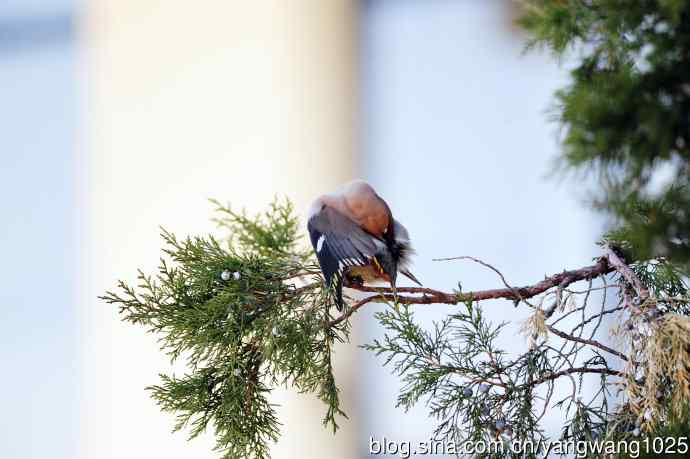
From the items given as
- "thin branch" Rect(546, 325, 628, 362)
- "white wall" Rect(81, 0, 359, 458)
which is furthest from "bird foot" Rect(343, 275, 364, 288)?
"white wall" Rect(81, 0, 359, 458)

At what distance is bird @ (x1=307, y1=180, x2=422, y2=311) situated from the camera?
86cm

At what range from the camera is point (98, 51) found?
300cm

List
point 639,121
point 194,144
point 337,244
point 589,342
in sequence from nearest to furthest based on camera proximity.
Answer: point 639,121, point 589,342, point 337,244, point 194,144

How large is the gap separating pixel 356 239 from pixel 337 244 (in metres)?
0.03

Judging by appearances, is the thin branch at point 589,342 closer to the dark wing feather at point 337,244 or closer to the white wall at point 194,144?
the dark wing feather at point 337,244

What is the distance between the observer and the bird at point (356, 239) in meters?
0.86

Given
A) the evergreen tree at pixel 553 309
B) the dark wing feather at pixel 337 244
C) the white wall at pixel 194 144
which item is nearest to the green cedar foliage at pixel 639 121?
the evergreen tree at pixel 553 309

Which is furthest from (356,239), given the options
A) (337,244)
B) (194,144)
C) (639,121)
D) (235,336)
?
(194,144)

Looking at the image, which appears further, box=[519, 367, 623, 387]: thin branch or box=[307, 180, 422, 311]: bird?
box=[307, 180, 422, 311]: bird

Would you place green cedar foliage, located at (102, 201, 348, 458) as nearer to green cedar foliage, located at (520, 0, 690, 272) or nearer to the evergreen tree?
the evergreen tree

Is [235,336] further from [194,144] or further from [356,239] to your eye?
[194,144]

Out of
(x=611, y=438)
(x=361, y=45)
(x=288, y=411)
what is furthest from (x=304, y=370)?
(x=361, y=45)

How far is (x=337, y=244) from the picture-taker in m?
0.88

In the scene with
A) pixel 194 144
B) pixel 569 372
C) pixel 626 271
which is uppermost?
pixel 194 144
